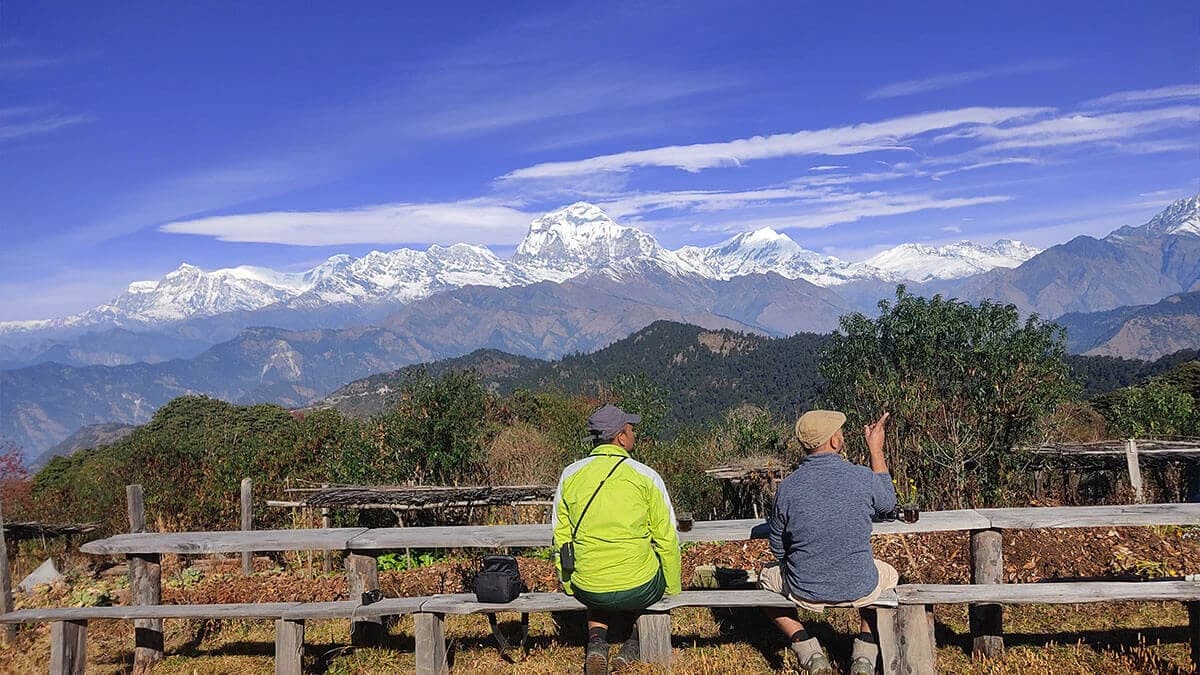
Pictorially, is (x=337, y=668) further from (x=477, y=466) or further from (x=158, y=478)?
(x=158, y=478)

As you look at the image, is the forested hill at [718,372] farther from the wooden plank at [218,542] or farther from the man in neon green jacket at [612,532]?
the man in neon green jacket at [612,532]

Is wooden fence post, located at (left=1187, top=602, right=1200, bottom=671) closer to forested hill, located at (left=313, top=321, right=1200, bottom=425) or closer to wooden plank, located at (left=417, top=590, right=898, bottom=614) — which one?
wooden plank, located at (left=417, top=590, right=898, bottom=614)

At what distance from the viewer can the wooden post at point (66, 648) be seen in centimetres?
599

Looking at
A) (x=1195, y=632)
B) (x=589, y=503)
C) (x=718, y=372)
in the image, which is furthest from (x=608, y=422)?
(x=718, y=372)

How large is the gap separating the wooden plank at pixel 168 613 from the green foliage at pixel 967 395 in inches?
362

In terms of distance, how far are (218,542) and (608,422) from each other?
3655 millimetres

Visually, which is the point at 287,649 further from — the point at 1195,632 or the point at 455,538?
the point at 1195,632

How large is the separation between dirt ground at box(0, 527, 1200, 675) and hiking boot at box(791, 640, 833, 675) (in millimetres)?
363

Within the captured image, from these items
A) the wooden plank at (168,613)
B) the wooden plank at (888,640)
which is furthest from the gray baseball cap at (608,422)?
the wooden plank at (168,613)

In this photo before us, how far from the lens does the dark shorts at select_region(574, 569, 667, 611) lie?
205 inches

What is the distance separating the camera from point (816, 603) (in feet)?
16.7

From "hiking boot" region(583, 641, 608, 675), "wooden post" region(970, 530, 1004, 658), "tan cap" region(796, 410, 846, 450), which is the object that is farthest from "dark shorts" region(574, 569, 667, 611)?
"wooden post" region(970, 530, 1004, 658)

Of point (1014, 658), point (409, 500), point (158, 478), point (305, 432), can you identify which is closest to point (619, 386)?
point (305, 432)

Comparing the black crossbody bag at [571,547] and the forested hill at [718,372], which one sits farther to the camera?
the forested hill at [718,372]
